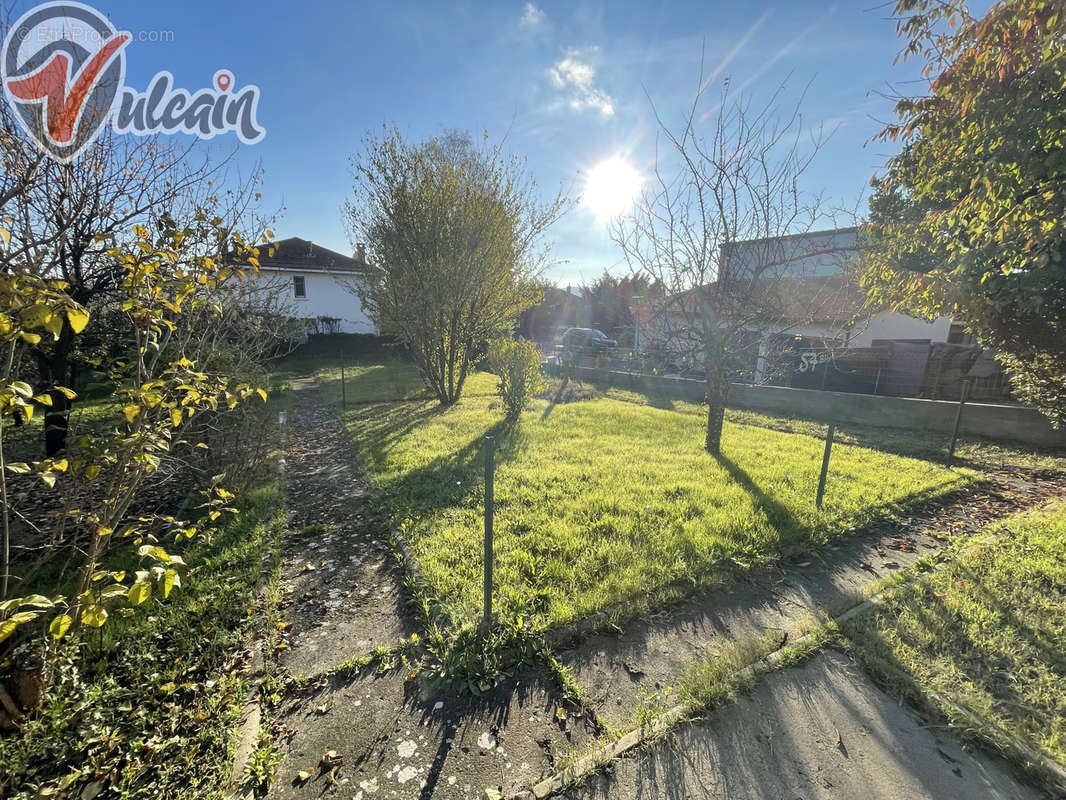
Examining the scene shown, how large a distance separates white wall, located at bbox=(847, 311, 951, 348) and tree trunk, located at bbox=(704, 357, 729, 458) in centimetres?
1129

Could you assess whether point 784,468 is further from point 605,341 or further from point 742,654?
point 605,341

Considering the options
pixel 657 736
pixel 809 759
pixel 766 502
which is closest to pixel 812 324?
pixel 766 502

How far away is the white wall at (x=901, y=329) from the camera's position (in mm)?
14648

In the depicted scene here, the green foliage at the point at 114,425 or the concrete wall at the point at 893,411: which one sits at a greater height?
the green foliage at the point at 114,425

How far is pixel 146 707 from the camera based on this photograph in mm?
2197

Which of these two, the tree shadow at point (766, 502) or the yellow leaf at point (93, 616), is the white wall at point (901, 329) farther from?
the yellow leaf at point (93, 616)

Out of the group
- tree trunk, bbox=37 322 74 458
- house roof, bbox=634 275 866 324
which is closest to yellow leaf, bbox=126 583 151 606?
tree trunk, bbox=37 322 74 458

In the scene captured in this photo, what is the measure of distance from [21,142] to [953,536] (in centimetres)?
966

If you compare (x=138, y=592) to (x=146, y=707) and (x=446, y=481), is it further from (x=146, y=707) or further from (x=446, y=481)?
(x=446, y=481)

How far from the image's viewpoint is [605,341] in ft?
90.8

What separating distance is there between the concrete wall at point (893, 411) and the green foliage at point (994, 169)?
299 cm

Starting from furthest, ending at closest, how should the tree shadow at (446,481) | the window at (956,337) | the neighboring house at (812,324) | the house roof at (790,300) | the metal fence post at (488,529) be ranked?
1. the window at (956,337)
2. the house roof at (790,300)
3. the neighboring house at (812,324)
4. the tree shadow at (446,481)
5. the metal fence post at (488,529)

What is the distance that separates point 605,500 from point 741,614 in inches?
75.7

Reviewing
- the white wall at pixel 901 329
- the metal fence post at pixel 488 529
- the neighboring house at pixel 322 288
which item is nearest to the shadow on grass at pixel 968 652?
the metal fence post at pixel 488 529
